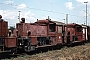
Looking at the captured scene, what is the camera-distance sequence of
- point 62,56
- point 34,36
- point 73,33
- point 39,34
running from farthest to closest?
point 73,33
point 39,34
point 34,36
point 62,56

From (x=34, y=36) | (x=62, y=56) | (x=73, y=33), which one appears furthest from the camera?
(x=73, y=33)

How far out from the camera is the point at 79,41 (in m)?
37.1

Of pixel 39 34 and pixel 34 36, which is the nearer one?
pixel 34 36

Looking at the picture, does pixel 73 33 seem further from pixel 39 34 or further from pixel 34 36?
pixel 34 36

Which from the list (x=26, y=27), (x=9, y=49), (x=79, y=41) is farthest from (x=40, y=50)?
(x=79, y=41)

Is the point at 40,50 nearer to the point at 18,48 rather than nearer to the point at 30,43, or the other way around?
the point at 30,43

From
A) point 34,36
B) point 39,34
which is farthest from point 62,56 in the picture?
point 39,34

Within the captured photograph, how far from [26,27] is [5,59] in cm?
610

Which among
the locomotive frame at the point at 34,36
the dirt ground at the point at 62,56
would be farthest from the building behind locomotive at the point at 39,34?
the dirt ground at the point at 62,56

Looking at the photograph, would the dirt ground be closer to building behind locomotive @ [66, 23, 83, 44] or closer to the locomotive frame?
the locomotive frame

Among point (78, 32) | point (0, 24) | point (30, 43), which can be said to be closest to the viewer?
point (0, 24)

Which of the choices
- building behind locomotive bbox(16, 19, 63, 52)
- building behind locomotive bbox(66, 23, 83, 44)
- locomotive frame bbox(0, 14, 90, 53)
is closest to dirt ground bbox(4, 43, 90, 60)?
locomotive frame bbox(0, 14, 90, 53)

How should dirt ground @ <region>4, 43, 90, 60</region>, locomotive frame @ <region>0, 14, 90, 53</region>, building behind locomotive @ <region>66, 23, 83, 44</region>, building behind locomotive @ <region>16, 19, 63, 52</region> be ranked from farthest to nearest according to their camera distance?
building behind locomotive @ <region>66, 23, 83, 44</region> < building behind locomotive @ <region>16, 19, 63, 52</region> < locomotive frame @ <region>0, 14, 90, 53</region> < dirt ground @ <region>4, 43, 90, 60</region>

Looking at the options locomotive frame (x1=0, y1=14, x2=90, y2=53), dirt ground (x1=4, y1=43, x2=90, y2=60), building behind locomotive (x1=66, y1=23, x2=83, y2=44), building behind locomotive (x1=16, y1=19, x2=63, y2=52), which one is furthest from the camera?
building behind locomotive (x1=66, y1=23, x2=83, y2=44)
